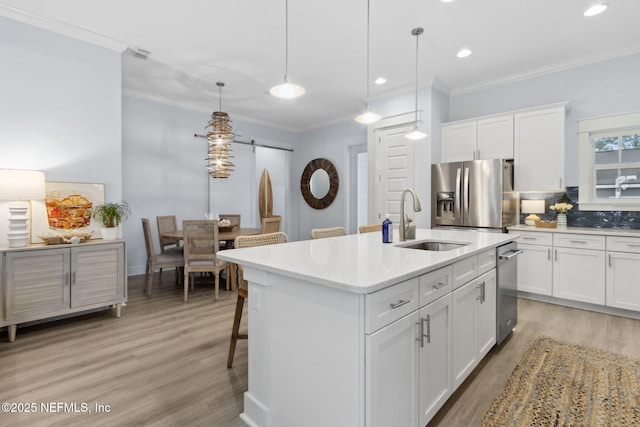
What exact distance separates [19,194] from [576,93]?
19.9ft

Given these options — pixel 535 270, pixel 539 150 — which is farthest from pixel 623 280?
pixel 539 150

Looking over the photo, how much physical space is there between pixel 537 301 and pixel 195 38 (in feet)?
16.3

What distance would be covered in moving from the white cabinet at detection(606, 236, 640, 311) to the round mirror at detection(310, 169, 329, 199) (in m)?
4.65

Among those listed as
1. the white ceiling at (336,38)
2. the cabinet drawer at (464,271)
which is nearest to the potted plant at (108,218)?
the white ceiling at (336,38)

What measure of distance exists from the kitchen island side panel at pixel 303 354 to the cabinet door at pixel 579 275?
350 cm

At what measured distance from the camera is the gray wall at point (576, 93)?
3604mm

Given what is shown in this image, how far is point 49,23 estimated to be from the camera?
3004 millimetres

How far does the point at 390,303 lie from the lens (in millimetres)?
1306

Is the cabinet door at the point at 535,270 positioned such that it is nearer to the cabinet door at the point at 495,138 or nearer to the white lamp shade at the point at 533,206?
the white lamp shade at the point at 533,206

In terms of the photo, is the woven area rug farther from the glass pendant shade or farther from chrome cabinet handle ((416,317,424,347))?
the glass pendant shade

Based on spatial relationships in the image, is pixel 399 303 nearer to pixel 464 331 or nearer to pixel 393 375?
pixel 393 375

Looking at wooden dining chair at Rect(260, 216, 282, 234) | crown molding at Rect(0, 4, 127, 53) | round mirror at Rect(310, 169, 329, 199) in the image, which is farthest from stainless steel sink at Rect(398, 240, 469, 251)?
round mirror at Rect(310, 169, 329, 199)

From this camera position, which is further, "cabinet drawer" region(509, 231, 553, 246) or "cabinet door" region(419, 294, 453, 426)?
"cabinet drawer" region(509, 231, 553, 246)

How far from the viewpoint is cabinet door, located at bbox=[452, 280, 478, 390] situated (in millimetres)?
1822
